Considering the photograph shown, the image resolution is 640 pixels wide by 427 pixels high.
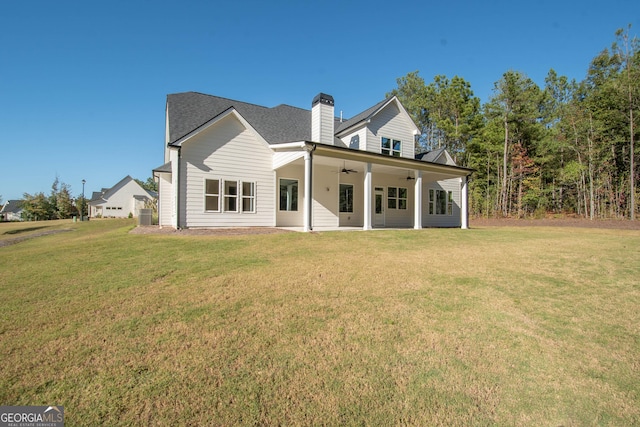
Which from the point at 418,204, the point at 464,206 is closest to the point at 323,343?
the point at 418,204

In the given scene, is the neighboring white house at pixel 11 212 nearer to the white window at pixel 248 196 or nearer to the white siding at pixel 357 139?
the white window at pixel 248 196

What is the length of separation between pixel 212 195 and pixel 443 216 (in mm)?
14860

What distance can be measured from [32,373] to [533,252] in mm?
9165

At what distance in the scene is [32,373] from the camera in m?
2.46

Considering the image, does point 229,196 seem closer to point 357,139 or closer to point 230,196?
point 230,196

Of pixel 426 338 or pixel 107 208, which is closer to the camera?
pixel 426 338

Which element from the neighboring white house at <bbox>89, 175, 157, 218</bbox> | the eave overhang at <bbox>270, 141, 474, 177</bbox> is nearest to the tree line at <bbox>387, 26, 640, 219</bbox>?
the eave overhang at <bbox>270, 141, 474, 177</bbox>

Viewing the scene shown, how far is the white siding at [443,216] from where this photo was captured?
18.8 meters

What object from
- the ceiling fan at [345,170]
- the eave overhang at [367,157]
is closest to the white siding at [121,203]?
the ceiling fan at [345,170]

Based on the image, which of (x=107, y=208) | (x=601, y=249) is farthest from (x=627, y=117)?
(x=107, y=208)

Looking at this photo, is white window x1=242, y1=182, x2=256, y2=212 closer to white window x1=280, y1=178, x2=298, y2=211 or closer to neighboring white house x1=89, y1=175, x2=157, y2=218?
white window x1=280, y1=178, x2=298, y2=211

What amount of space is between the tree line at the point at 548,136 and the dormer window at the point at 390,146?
13.2 m

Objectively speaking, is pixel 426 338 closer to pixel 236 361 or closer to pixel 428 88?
pixel 236 361

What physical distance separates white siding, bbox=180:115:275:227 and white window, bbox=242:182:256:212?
0.49 ft
